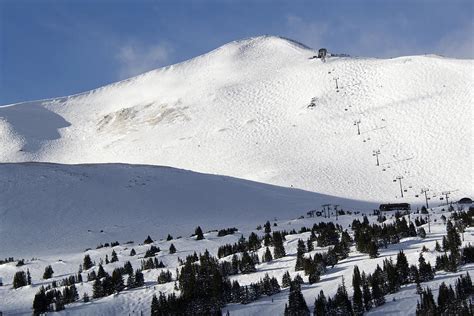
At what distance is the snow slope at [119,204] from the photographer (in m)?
50.8

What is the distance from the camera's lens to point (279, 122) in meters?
104

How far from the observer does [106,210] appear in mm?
58156

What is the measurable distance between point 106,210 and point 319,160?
3420 centimetres

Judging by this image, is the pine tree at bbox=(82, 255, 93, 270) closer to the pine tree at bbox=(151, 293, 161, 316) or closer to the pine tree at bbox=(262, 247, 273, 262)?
the pine tree at bbox=(262, 247, 273, 262)

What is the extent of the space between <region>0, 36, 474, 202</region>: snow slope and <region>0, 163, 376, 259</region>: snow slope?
10.1 metres

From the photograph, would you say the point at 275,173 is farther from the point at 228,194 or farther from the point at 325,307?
the point at 325,307

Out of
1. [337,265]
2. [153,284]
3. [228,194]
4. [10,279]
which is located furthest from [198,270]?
[228,194]

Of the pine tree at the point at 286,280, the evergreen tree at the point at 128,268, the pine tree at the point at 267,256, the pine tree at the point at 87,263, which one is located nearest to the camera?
the pine tree at the point at 286,280

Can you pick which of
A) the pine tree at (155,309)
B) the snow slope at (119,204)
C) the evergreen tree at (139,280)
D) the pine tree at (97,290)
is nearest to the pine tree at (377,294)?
the pine tree at (155,309)

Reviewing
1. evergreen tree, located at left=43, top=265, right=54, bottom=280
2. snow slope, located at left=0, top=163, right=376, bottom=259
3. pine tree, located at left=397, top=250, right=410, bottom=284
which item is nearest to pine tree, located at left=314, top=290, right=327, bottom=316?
pine tree, located at left=397, top=250, right=410, bottom=284

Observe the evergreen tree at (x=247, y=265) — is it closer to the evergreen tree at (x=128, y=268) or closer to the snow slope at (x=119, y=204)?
the evergreen tree at (x=128, y=268)

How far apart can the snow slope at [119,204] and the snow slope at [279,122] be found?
33.3ft

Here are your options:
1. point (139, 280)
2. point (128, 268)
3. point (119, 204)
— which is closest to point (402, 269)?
point (139, 280)

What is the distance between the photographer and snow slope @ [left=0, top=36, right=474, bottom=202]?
7725 centimetres
